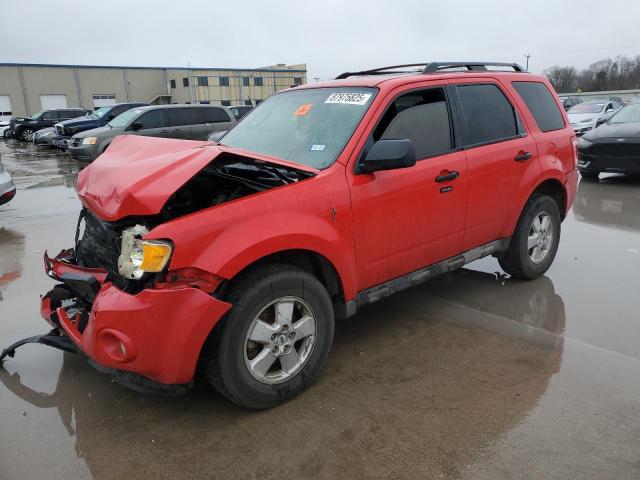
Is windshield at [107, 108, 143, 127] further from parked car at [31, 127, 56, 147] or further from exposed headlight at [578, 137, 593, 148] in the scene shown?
exposed headlight at [578, 137, 593, 148]

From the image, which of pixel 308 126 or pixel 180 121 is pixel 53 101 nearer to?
pixel 180 121

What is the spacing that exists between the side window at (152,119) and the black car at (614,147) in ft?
35.2

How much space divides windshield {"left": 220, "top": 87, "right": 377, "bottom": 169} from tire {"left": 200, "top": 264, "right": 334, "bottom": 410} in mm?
848

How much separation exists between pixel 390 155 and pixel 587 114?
19.5m

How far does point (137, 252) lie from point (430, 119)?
2.34m

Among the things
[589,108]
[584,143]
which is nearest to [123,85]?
[589,108]

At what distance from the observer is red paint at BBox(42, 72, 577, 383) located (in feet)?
8.35

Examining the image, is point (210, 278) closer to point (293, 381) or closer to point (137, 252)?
point (137, 252)

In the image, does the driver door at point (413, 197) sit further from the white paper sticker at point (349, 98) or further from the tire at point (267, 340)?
the tire at point (267, 340)

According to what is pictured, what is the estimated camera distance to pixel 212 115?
49.4 ft

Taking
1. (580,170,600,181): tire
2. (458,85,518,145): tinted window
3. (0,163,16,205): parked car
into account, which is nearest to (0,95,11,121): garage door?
(0,163,16,205): parked car

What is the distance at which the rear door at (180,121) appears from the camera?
14336 millimetres

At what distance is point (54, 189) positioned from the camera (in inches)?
440

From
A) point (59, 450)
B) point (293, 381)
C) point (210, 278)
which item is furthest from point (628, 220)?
point (59, 450)
